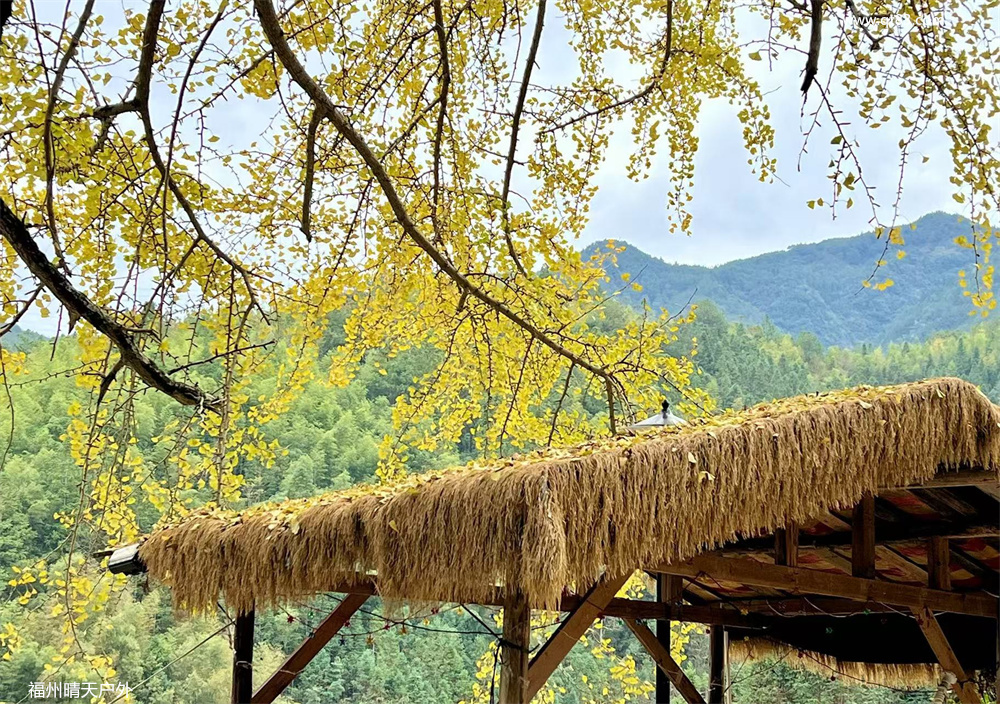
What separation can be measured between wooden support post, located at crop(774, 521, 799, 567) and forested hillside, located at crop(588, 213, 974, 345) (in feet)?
104

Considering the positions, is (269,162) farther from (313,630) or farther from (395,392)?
(395,392)

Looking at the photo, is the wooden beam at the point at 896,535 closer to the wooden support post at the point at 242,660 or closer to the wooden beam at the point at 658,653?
the wooden beam at the point at 658,653

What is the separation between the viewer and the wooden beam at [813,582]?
3609mm

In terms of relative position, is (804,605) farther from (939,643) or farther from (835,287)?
(835,287)

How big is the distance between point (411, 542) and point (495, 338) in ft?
9.13

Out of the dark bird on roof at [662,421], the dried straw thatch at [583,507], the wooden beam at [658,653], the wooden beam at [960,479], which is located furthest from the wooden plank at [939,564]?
the dark bird on roof at [662,421]

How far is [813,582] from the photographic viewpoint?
3779 mm

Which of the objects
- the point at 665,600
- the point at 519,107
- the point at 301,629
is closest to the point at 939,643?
the point at 665,600

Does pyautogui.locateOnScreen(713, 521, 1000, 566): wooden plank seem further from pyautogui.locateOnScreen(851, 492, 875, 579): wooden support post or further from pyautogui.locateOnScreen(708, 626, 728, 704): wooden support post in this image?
pyautogui.locateOnScreen(708, 626, 728, 704): wooden support post

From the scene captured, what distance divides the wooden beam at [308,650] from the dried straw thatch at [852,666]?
3.41m

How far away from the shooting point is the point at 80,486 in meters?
2.99

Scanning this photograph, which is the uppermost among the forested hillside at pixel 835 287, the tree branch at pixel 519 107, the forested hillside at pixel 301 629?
the forested hillside at pixel 835 287

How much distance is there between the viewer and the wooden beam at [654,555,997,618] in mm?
3609

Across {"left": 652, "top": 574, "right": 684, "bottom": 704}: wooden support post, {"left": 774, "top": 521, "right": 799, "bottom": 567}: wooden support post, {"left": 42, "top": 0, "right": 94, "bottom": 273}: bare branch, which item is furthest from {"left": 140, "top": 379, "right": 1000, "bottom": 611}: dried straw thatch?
{"left": 42, "top": 0, "right": 94, "bottom": 273}: bare branch
